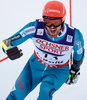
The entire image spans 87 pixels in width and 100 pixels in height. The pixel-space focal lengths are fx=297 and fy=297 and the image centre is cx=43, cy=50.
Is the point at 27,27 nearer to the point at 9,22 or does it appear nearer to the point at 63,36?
the point at 63,36

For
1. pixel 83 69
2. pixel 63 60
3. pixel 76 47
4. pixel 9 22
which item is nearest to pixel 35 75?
pixel 63 60

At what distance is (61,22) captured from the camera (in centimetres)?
252

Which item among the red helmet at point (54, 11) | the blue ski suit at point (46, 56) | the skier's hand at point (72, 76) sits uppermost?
the red helmet at point (54, 11)

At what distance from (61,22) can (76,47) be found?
309 millimetres

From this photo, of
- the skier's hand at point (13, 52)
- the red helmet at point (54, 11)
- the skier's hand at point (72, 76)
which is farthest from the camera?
the skier's hand at point (72, 76)

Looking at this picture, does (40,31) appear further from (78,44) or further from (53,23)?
(78,44)

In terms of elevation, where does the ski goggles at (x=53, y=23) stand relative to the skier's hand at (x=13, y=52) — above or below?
above

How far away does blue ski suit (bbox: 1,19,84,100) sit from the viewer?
105 inches

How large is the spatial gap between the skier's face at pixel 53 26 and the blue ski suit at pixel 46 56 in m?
0.10

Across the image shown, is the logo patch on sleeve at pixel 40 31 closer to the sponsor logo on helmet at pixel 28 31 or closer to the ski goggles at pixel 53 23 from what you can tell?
the sponsor logo on helmet at pixel 28 31

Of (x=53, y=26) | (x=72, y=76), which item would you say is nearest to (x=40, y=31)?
(x=53, y=26)

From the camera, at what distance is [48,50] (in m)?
2.71

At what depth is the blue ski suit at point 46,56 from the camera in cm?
266

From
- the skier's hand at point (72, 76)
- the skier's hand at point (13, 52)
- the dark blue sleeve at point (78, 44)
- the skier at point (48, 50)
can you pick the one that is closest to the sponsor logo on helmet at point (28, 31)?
the skier at point (48, 50)
